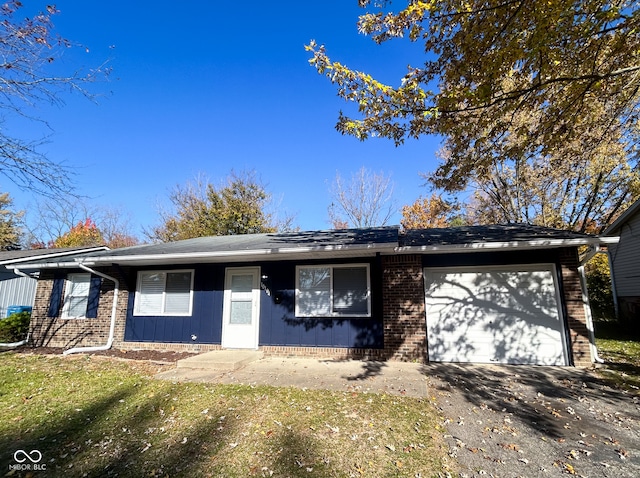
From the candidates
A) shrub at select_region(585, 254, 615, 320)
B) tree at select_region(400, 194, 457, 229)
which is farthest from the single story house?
tree at select_region(400, 194, 457, 229)

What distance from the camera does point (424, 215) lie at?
2345cm

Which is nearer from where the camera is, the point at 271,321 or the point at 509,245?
the point at 509,245

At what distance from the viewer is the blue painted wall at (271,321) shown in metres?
7.52

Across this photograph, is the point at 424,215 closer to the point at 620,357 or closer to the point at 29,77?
the point at 620,357

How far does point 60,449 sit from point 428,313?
6634mm

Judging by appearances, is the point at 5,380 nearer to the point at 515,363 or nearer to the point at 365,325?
the point at 365,325

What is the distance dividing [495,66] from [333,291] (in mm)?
5465

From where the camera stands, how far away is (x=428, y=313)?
24.2ft

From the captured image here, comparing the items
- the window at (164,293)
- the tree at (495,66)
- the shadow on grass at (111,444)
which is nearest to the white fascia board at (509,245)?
the tree at (495,66)

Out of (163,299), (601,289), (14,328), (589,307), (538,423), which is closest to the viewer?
(538,423)

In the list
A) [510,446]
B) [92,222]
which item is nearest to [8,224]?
[92,222]

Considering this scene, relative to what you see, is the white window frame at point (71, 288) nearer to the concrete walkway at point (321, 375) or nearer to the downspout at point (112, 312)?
the downspout at point (112, 312)

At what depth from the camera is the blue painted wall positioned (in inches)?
296

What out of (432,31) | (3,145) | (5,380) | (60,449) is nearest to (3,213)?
(5,380)
